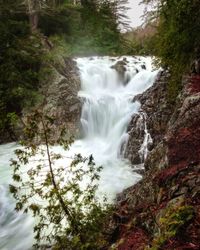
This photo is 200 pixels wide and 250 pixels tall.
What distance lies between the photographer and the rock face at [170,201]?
356cm

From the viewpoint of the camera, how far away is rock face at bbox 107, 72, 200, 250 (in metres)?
3.56

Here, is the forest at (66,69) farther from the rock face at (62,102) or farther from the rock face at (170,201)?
the rock face at (62,102)

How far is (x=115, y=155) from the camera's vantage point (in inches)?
454

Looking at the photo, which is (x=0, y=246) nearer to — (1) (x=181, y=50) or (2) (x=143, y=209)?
(2) (x=143, y=209)

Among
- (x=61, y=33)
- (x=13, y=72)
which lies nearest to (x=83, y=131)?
(x=13, y=72)

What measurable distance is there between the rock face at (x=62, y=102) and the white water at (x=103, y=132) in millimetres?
456

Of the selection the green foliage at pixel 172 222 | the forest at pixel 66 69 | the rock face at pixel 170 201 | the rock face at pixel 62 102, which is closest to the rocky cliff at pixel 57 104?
the rock face at pixel 62 102

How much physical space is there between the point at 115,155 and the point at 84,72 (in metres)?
7.35

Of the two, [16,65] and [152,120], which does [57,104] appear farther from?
[152,120]

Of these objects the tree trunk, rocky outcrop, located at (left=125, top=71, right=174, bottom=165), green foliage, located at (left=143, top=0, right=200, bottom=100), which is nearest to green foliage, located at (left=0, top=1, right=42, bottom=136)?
the tree trunk

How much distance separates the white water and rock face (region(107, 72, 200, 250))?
249 cm

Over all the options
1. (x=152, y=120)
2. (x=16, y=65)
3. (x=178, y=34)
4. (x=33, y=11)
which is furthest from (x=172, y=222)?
(x=33, y=11)

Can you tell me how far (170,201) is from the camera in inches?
171

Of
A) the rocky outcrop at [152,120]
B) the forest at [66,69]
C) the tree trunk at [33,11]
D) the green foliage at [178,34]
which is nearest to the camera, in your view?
the forest at [66,69]
